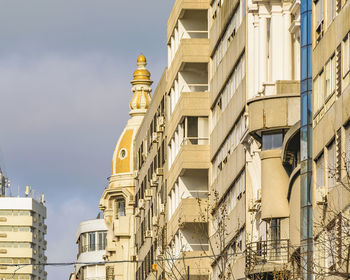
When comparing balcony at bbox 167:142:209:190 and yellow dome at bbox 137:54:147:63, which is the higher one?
yellow dome at bbox 137:54:147:63

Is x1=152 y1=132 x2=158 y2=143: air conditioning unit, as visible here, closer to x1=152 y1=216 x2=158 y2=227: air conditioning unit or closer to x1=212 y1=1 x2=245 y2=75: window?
x1=152 y1=216 x2=158 y2=227: air conditioning unit

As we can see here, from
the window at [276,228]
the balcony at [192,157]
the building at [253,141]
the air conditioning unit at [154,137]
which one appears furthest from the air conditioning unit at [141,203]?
the window at [276,228]

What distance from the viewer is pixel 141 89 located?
383ft

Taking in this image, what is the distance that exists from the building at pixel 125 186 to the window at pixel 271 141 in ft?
186

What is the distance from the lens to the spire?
380ft

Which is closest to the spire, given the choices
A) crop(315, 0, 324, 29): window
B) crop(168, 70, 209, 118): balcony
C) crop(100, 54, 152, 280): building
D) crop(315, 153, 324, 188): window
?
crop(100, 54, 152, 280): building

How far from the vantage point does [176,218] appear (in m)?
77.4

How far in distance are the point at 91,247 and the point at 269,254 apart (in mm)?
132704

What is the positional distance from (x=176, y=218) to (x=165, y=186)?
6656 mm

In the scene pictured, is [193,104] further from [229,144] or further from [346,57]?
[346,57]

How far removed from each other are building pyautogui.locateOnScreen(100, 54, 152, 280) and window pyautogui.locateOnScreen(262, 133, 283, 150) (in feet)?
186

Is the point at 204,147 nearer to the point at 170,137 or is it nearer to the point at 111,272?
the point at 170,137

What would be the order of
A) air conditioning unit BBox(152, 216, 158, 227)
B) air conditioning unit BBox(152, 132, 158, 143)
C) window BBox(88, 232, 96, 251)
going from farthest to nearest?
window BBox(88, 232, 96, 251) → air conditioning unit BBox(152, 132, 158, 143) → air conditioning unit BBox(152, 216, 158, 227)

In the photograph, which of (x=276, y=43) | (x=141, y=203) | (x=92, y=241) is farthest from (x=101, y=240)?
(x=276, y=43)
